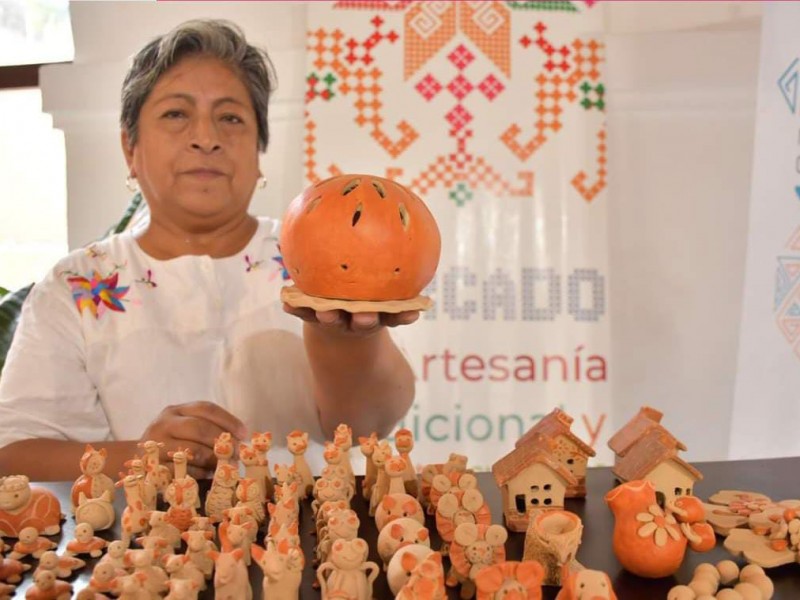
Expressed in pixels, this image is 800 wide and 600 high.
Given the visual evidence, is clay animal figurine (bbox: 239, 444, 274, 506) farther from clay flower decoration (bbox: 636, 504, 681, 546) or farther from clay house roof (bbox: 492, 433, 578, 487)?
clay flower decoration (bbox: 636, 504, 681, 546)

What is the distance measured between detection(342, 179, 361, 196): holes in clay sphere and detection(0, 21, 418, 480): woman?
42 centimetres

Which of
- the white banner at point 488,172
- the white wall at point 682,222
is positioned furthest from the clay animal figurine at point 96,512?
the white wall at point 682,222

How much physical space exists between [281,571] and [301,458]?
35 cm

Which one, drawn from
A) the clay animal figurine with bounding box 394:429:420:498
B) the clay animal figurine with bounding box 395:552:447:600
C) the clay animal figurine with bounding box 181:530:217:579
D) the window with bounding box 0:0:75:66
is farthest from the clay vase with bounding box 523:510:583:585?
the window with bounding box 0:0:75:66

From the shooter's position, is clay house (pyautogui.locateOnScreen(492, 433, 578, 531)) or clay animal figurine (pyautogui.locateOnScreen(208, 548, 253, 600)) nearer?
clay animal figurine (pyautogui.locateOnScreen(208, 548, 253, 600))

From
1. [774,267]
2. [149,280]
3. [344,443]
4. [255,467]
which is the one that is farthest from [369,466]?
[774,267]

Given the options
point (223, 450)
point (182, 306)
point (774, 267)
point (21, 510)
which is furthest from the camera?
point (774, 267)

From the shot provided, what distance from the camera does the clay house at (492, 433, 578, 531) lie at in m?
0.95

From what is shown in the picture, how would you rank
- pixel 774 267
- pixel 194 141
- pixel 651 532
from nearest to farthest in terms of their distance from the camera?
pixel 651 532 → pixel 194 141 → pixel 774 267

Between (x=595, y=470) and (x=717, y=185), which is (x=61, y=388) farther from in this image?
(x=717, y=185)

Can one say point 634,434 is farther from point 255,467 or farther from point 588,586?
point 255,467

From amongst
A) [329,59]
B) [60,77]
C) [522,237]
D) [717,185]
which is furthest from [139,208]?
[717,185]

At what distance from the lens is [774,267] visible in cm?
205

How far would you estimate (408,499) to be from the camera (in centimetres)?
91
